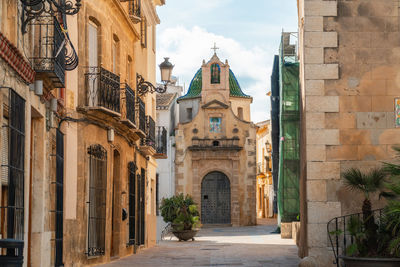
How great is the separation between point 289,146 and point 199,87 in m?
19.9

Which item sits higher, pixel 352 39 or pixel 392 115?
pixel 352 39

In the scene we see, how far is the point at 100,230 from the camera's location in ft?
46.5

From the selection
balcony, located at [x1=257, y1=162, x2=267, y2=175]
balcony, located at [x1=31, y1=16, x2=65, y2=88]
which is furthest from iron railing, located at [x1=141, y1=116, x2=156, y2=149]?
balcony, located at [x1=257, y1=162, x2=267, y2=175]

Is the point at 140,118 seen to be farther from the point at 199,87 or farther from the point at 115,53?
the point at 199,87

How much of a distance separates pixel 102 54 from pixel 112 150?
2.21m

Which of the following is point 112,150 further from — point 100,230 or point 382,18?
point 382,18

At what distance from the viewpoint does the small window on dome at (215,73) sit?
45.7m

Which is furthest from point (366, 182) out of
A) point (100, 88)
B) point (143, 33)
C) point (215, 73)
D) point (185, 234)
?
point (215, 73)

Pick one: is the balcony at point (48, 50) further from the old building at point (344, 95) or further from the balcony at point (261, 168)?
the balcony at point (261, 168)

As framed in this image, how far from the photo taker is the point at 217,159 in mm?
43750

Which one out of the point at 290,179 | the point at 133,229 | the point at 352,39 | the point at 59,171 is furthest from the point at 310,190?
the point at 290,179

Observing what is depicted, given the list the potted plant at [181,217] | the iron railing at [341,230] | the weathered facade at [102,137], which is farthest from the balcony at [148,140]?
the iron railing at [341,230]

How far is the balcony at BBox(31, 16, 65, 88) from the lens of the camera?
9555 millimetres

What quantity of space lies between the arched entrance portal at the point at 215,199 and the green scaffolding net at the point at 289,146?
45.9 feet
